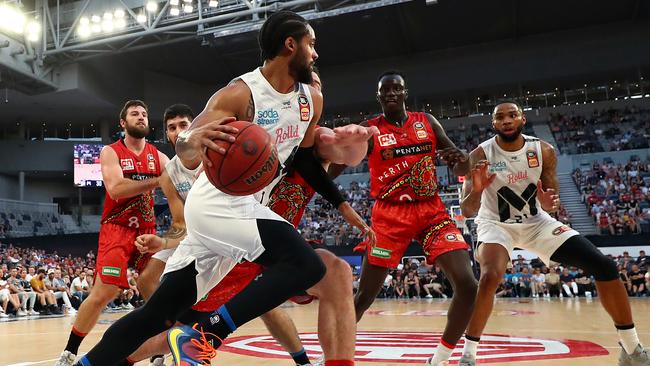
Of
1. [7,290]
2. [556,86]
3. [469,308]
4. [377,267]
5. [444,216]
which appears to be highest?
[556,86]

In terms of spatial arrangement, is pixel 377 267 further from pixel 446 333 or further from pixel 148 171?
pixel 148 171

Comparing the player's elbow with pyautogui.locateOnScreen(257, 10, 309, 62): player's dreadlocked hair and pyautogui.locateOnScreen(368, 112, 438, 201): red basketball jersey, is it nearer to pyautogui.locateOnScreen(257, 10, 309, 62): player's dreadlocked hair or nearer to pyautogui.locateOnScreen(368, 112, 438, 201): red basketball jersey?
pyautogui.locateOnScreen(368, 112, 438, 201): red basketball jersey

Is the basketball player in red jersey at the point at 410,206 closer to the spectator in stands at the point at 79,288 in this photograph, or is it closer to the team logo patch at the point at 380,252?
the team logo patch at the point at 380,252

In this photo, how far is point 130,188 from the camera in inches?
162

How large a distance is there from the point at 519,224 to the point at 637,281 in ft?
39.2

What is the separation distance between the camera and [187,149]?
2.38 m

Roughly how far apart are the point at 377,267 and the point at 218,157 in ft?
6.88

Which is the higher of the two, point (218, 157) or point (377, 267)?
point (218, 157)

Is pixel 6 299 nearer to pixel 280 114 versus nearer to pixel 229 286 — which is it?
pixel 229 286

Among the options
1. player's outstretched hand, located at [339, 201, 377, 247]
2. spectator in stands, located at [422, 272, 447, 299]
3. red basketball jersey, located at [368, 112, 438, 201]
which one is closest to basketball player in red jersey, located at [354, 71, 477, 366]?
red basketball jersey, located at [368, 112, 438, 201]

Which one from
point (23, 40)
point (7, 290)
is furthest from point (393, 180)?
point (23, 40)

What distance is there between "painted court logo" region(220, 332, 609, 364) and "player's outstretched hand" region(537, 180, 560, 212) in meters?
1.19

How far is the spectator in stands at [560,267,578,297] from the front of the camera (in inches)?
583

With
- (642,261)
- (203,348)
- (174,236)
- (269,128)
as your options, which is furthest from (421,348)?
(642,261)
